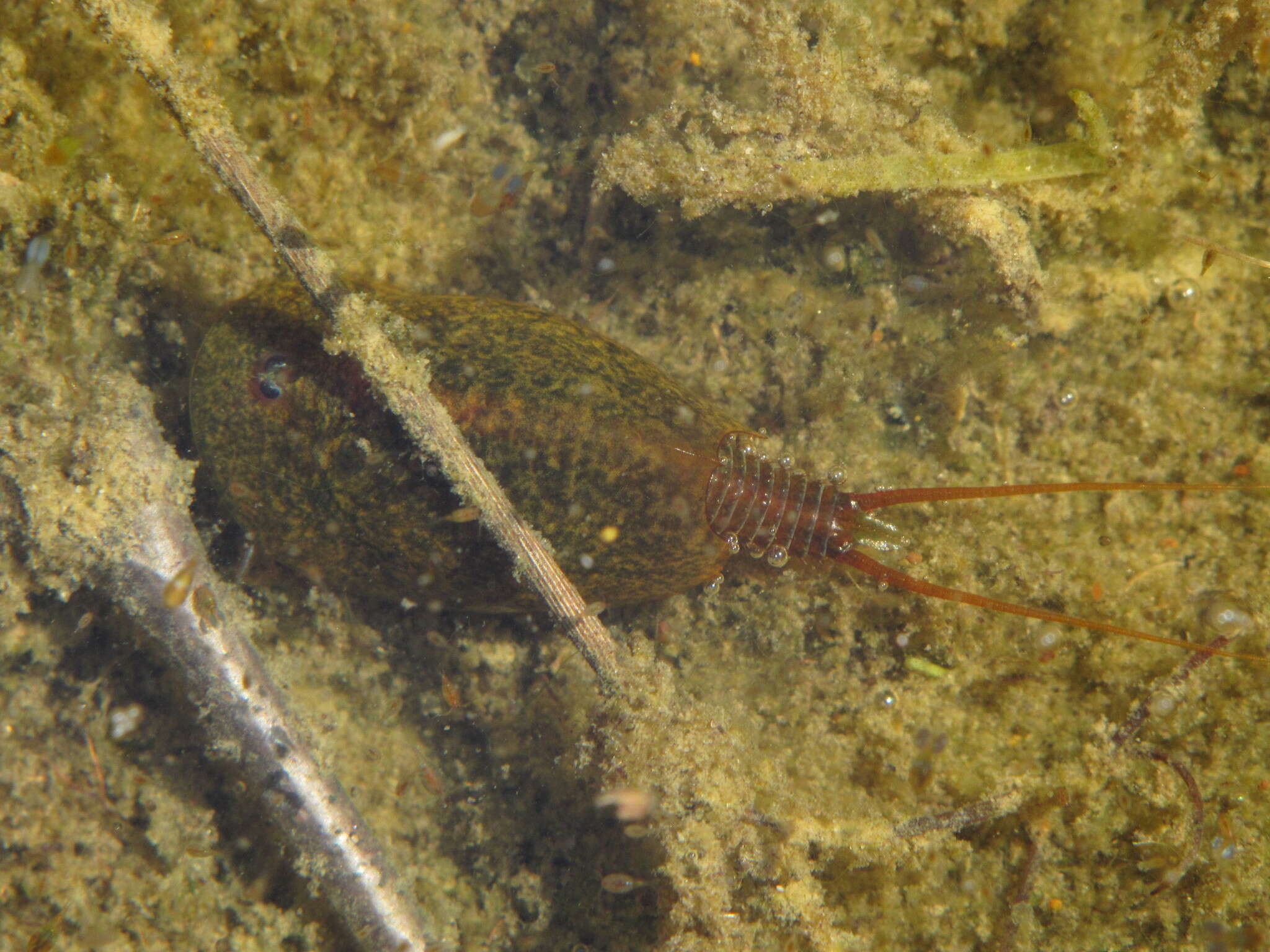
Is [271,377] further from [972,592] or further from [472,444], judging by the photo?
[972,592]

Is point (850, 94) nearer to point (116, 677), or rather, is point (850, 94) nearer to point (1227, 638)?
point (1227, 638)

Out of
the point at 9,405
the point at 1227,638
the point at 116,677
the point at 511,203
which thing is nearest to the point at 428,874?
the point at 116,677

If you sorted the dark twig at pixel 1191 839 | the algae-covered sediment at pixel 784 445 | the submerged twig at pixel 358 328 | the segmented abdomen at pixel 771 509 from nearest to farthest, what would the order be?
the submerged twig at pixel 358 328
the dark twig at pixel 1191 839
the algae-covered sediment at pixel 784 445
the segmented abdomen at pixel 771 509

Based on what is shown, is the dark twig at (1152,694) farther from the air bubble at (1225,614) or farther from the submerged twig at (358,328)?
the submerged twig at (358,328)

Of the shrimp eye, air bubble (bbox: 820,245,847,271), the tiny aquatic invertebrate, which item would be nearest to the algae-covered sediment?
air bubble (bbox: 820,245,847,271)

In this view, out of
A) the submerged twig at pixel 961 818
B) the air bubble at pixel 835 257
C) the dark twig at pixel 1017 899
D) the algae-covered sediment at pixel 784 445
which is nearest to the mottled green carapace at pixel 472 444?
the algae-covered sediment at pixel 784 445

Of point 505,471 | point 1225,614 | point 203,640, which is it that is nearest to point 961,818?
point 1225,614
